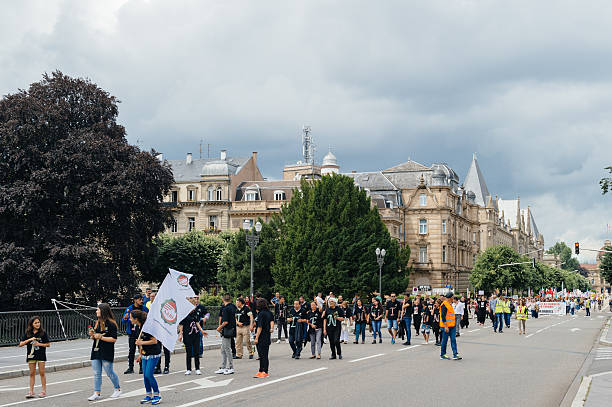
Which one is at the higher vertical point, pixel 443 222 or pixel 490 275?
pixel 443 222

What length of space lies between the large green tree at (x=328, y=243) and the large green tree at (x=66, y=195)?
17606mm

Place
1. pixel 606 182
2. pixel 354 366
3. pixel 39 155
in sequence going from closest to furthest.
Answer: pixel 354 366
pixel 606 182
pixel 39 155

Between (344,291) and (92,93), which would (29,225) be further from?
(344,291)

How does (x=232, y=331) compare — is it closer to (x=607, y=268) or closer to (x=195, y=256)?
(x=195, y=256)

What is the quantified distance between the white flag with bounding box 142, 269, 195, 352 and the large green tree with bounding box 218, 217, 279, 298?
4252cm

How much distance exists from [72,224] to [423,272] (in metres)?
57.9

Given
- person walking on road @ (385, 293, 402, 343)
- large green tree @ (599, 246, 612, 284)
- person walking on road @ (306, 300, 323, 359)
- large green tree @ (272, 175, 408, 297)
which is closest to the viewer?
person walking on road @ (306, 300, 323, 359)

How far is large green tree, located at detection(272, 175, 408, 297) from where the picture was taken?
193ft

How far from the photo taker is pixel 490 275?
93500 mm

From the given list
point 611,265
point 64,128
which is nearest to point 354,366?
point 64,128

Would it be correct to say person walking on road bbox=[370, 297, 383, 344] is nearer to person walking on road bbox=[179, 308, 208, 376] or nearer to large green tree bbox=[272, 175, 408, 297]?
person walking on road bbox=[179, 308, 208, 376]

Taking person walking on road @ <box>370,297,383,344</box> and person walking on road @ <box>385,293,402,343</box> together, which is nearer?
person walking on road @ <box>385,293,402,343</box>

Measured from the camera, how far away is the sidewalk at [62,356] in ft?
63.8

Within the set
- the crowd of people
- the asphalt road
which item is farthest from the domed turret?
the asphalt road
